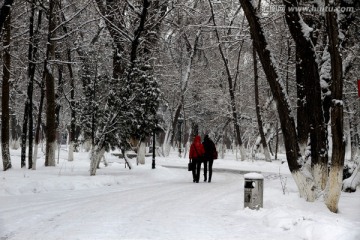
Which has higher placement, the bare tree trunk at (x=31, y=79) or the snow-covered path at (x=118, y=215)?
the bare tree trunk at (x=31, y=79)

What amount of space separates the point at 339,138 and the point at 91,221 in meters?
5.18

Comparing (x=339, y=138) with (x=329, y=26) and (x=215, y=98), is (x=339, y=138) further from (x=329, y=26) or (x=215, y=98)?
(x=215, y=98)

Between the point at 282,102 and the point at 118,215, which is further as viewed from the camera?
the point at 282,102

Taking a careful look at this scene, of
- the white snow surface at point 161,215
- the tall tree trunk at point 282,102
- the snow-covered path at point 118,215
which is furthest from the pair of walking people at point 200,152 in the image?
the tall tree trunk at point 282,102

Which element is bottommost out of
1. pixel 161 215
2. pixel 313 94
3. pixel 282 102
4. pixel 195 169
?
pixel 161 215

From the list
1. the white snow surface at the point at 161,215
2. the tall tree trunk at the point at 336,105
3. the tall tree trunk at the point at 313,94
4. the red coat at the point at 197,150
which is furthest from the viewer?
the red coat at the point at 197,150

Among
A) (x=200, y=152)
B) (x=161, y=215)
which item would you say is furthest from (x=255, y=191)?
(x=200, y=152)

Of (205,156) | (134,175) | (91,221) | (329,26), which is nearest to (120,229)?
(91,221)

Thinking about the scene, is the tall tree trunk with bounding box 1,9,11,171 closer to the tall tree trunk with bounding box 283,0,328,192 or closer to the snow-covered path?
the snow-covered path

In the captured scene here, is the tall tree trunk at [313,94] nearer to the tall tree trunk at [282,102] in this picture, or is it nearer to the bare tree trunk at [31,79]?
the tall tree trunk at [282,102]

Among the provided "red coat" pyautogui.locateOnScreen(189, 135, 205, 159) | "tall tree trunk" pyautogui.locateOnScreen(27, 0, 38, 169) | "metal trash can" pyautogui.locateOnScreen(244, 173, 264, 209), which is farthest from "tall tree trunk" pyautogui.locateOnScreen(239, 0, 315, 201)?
"tall tree trunk" pyautogui.locateOnScreen(27, 0, 38, 169)

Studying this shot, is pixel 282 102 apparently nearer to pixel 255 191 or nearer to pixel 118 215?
pixel 255 191

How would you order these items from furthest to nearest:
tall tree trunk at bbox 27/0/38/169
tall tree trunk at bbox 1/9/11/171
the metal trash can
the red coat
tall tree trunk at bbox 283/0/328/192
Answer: tall tree trunk at bbox 27/0/38/169
tall tree trunk at bbox 1/9/11/171
the red coat
tall tree trunk at bbox 283/0/328/192
the metal trash can

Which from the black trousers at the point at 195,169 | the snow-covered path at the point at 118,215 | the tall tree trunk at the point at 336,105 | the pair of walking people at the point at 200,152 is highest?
the tall tree trunk at the point at 336,105
